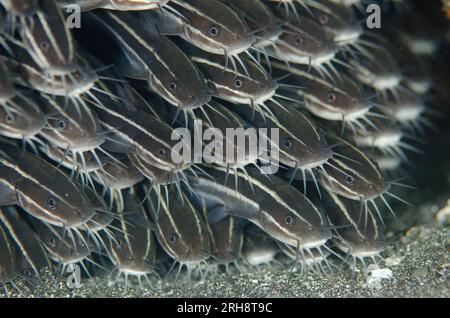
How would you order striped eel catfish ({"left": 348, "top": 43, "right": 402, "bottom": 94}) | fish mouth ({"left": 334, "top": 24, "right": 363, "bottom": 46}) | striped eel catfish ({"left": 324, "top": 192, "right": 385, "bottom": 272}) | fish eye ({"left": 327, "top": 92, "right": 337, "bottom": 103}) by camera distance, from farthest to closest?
striped eel catfish ({"left": 348, "top": 43, "right": 402, "bottom": 94}), fish mouth ({"left": 334, "top": 24, "right": 363, "bottom": 46}), fish eye ({"left": 327, "top": 92, "right": 337, "bottom": 103}), striped eel catfish ({"left": 324, "top": 192, "right": 385, "bottom": 272})

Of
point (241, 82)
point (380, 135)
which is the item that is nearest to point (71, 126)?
point (241, 82)

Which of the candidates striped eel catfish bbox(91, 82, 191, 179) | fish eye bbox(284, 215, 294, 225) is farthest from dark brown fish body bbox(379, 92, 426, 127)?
striped eel catfish bbox(91, 82, 191, 179)

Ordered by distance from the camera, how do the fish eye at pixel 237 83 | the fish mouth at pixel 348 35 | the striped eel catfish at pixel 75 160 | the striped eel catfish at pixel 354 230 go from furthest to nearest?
the fish mouth at pixel 348 35, the striped eel catfish at pixel 354 230, the fish eye at pixel 237 83, the striped eel catfish at pixel 75 160

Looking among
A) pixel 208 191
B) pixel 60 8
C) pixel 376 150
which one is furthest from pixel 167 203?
pixel 376 150

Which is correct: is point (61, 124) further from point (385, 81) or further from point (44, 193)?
point (385, 81)

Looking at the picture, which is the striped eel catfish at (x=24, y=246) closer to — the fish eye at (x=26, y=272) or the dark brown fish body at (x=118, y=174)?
the fish eye at (x=26, y=272)

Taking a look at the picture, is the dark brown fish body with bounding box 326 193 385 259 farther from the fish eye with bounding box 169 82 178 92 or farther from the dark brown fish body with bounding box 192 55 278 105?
the fish eye with bounding box 169 82 178 92

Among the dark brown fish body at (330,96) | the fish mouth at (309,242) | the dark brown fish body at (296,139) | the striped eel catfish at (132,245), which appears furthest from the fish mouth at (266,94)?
the striped eel catfish at (132,245)
